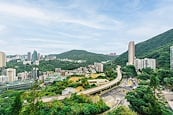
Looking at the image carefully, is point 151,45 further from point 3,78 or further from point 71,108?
point 71,108

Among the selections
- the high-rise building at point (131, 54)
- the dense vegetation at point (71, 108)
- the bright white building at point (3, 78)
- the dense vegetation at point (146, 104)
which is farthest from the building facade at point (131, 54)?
the dense vegetation at point (71, 108)

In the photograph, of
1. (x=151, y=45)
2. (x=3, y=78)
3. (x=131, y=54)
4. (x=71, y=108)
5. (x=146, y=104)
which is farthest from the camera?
(x=151, y=45)

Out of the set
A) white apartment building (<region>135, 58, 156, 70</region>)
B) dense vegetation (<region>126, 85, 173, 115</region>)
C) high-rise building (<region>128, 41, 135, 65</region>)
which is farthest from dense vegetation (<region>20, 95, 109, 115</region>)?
high-rise building (<region>128, 41, 135, 65</region>)

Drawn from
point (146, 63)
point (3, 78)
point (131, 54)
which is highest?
point (131, 54)

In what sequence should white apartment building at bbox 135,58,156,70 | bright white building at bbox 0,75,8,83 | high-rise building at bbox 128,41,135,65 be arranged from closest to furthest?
bright white building at bbox 0,75,8,83, white apartment building at bbox 135,58,156,70, high-rise building at bbox 128,41,135,65

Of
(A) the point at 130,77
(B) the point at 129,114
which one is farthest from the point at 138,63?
(B) the point at 129,114

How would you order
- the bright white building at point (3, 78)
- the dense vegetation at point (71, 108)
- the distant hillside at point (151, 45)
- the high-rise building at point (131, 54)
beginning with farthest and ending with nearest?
the distant hillside at point (151, 45)
the high-rise building at point (131, 54)
the bright white building at point (3, 78)
the dense vegetation at point (71, 108)

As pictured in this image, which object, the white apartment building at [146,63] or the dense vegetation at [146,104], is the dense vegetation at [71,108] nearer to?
the dense vegetation at [146,104]

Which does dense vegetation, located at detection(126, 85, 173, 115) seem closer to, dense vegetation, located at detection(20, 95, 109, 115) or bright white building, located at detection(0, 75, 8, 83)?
dense vegetation, located at detection(20, 95, 109, 115)

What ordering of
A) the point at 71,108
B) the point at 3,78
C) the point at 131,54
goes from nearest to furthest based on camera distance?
the point at 71,108 < the point at 3,78 < the point at 131,54

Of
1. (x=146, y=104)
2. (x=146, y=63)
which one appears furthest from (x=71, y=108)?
(x=146, y=63)

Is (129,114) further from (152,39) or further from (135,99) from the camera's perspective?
(152,39)

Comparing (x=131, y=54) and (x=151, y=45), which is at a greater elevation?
(x=151, y=45)
